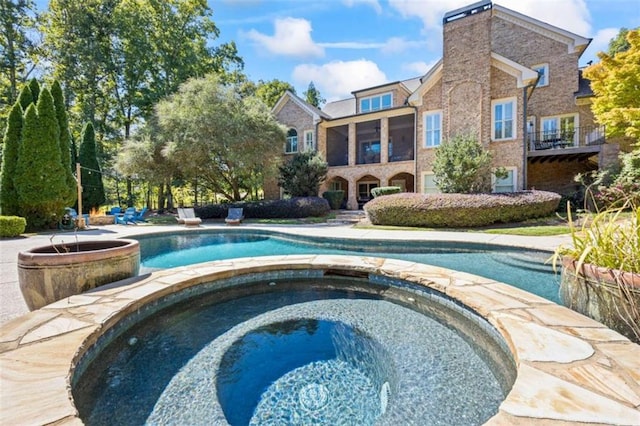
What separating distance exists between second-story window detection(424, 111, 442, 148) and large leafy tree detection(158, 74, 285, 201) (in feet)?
27.6

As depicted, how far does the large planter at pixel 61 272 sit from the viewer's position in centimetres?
307

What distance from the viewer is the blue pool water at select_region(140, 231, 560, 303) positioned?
5.19 meters

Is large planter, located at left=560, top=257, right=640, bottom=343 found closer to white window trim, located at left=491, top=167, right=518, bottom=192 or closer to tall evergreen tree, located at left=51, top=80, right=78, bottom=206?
white window trim, located at left=491, top=167, right=518, bottom=192

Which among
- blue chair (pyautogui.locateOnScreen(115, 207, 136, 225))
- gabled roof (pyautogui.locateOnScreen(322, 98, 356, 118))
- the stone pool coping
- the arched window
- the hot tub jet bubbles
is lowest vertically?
the hot tub jet bubbles

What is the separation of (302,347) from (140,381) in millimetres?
1371

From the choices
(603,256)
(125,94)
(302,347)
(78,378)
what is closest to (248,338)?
(302,347)

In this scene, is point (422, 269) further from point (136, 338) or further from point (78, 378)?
point (78, 378)

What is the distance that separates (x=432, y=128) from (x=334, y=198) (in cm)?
713

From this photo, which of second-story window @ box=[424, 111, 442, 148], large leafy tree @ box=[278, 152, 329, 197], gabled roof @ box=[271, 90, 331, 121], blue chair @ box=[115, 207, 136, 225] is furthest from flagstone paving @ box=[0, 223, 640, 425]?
gabled roof @ box=[271, 90, 331, 121]

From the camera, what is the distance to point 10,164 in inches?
455

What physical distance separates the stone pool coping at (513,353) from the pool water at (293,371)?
0.93 feet

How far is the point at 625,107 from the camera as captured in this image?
11617mm

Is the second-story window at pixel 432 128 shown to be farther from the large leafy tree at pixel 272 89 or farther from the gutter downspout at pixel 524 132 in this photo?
the large leafy tree at pixel 272 89

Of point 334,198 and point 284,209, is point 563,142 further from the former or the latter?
point 284,209
